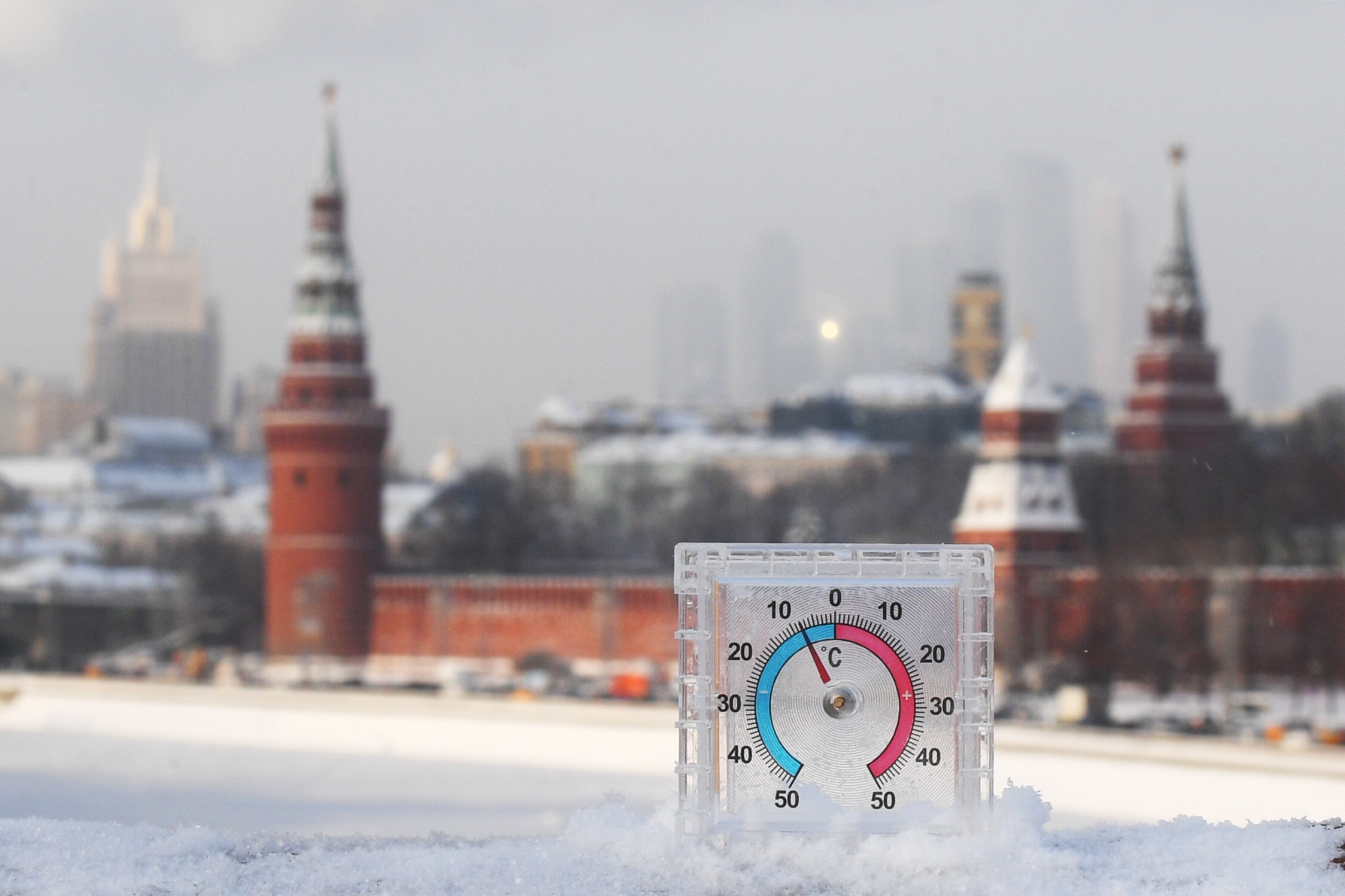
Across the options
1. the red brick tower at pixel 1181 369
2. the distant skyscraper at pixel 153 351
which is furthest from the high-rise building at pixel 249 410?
the red brick tower at pixel 1181 369

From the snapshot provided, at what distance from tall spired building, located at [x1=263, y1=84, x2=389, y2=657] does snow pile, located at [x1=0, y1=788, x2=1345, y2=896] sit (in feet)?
160

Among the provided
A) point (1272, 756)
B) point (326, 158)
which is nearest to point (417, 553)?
point (326, 158)

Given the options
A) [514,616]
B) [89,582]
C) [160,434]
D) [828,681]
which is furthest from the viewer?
[160,434]

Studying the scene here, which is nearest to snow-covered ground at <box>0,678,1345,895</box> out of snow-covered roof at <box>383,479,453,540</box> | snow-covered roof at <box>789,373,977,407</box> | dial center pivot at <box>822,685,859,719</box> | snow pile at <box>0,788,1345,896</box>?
snow pile at <box>0,788,1345,896</box>

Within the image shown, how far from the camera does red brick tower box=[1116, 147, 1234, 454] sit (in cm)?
5597

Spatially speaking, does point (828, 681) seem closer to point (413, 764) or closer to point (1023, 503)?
point (413, 764)

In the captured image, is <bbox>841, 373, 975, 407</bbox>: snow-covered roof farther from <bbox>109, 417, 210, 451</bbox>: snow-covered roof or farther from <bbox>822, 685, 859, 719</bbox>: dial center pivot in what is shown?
<bbox>822, 685, 859, 719</bbox>: dial center pivot

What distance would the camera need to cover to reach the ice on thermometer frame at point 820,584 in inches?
202

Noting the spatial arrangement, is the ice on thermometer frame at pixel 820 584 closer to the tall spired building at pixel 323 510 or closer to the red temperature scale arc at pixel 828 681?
the red temperature scale arc at pixel 828 681

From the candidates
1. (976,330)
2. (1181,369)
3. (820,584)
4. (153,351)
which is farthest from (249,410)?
(820,584)

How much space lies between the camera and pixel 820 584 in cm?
525

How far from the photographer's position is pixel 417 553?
6266cm

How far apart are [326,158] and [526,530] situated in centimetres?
1045

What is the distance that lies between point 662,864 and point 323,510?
49.5 m
